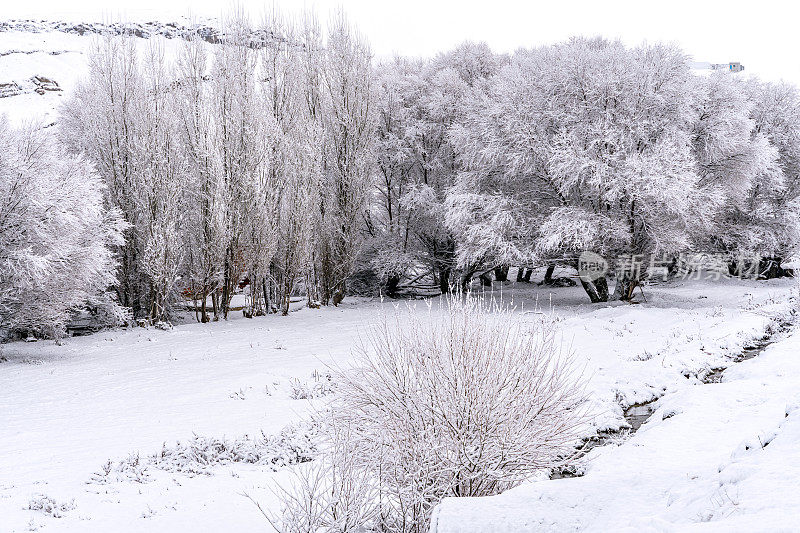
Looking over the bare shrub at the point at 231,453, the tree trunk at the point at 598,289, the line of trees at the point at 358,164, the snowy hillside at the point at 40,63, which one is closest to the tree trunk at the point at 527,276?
the line of trees at the point at 358,164

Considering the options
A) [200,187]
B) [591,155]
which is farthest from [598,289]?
[200,187]

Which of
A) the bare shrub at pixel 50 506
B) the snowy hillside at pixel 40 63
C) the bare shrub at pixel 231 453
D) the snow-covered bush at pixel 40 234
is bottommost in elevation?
the bare shrub at pixel 231 453

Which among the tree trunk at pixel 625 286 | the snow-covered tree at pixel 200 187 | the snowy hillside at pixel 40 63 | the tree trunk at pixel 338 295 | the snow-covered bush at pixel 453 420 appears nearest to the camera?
the snow-covered bush at pixel 453 420

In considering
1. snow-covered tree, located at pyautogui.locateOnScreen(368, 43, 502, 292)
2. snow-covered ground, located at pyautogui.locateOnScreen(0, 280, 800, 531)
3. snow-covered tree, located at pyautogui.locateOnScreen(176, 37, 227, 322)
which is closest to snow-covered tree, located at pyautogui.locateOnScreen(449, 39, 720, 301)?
snow-covered tree, located at pyautogui.locateOnScreen(368, 43, 502, 292)

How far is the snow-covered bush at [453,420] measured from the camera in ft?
16.3

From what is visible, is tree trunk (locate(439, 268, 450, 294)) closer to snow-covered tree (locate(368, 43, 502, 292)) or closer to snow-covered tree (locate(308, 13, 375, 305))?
snow-covered tree (locate(368, 43, 502, 292))

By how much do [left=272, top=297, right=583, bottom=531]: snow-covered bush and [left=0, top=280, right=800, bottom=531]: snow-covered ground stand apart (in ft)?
2.20

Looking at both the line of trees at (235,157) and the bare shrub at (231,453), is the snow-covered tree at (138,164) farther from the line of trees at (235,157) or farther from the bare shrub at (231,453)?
Answer: the bare shrub at (231,453)

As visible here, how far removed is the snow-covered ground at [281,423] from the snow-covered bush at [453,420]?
670 millimetres

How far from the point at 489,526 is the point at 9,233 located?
13.4m

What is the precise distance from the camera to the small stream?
20.8ft

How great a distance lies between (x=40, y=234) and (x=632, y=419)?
12.6m

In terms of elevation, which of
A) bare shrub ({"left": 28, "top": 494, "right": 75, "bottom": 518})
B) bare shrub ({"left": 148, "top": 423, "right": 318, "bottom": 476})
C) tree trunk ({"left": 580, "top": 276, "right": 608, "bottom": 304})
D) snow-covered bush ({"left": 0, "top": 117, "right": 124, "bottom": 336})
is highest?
snow-covered bush ({"left": 0, "top": 117, "right": 124, "bottom": 336})

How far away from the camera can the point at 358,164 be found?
73.8 ft
